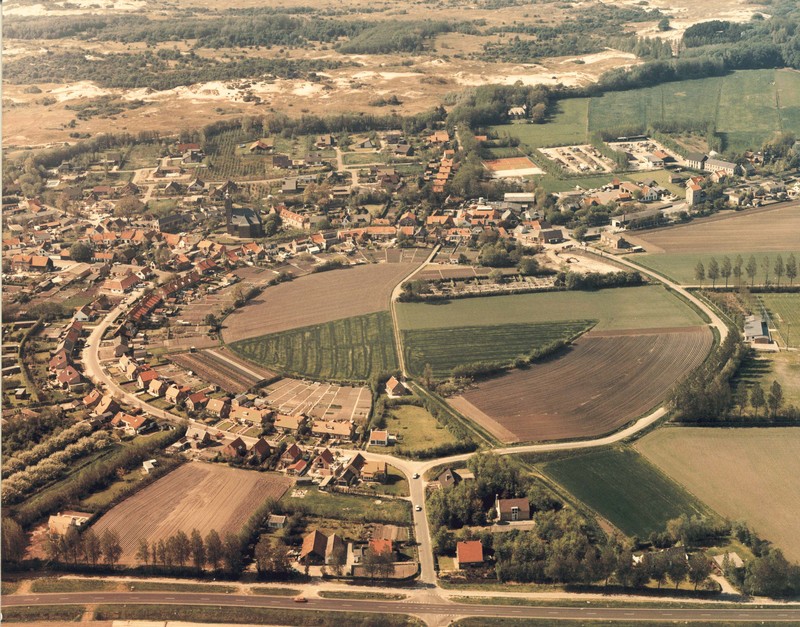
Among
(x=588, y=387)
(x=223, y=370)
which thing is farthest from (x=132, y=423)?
(x=588, y=387)

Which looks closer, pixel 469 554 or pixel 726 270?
pixel 469 554

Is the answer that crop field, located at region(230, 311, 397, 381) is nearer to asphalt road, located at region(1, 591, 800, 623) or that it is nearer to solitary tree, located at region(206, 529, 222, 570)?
solitary tree, located at region(206, 529, 222, 570)

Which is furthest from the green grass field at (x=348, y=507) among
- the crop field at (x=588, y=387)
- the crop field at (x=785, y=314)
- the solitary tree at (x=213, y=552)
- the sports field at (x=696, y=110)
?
the sports field at (x=696, y=110)

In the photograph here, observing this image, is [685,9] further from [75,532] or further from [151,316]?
[75,532]

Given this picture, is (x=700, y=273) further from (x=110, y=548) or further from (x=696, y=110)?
(x=696, y=110)

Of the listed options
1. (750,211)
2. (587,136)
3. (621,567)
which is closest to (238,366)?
(621,567)

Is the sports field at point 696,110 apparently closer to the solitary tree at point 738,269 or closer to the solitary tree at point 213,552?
the solitary tree at point 738,269
